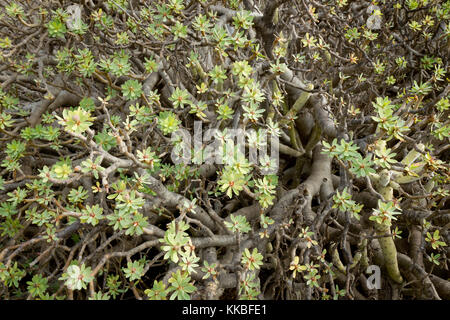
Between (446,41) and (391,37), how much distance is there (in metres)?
0.57

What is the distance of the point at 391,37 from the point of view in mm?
3059

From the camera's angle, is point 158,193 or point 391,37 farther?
point 391,37

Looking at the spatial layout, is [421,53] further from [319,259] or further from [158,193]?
[158,193]

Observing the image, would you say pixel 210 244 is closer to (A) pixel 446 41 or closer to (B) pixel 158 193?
(B) pixel 158 193

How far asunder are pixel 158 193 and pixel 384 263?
176 centimetres

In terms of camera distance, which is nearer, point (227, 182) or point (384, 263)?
point (227, 182)
